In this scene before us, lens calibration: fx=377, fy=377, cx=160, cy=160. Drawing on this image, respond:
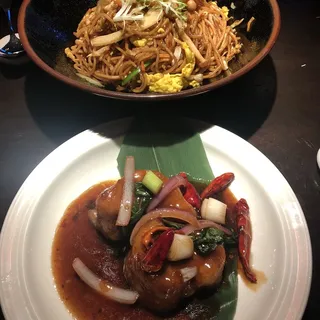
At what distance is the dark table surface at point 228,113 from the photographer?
9.89 feet

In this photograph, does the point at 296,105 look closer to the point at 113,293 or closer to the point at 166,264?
the point at 166,264

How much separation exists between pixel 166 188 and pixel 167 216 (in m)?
0.22

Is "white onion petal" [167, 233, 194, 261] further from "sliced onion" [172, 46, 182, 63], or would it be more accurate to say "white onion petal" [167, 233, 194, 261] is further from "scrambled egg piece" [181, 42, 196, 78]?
"sliced onion" [172, 46, 182, 63]

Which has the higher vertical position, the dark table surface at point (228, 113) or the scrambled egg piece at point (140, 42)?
the scrambled egg piece at point (140, 42)

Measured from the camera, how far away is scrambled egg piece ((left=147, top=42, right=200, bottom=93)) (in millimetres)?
2999

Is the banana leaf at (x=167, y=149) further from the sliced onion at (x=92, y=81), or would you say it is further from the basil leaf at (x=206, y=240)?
the basil leaf at (x=206, y=240)

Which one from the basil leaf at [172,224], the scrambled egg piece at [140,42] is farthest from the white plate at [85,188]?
the scrambled egg piece at [140,42]

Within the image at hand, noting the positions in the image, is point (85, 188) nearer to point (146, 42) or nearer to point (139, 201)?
point (139, 201)

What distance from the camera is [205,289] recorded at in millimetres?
2309

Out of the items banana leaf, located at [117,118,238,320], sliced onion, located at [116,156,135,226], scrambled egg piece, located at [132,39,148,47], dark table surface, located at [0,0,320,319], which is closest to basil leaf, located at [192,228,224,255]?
sliced onion, located at [116,156,135,226]

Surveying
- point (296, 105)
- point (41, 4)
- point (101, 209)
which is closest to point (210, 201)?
point (101, 209)

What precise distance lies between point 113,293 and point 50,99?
196 centimetres

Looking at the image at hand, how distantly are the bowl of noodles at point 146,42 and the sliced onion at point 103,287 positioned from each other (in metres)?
1.40

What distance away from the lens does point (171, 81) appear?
3004mm
